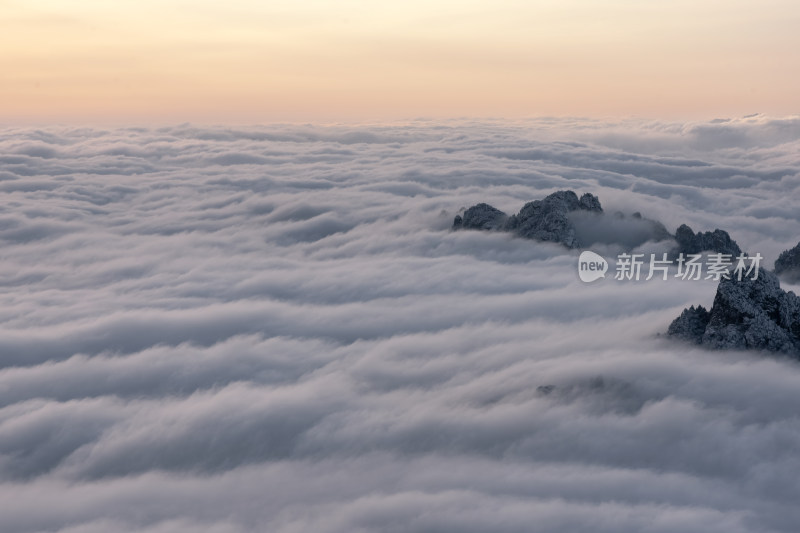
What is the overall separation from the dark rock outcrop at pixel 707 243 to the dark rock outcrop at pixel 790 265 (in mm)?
4362

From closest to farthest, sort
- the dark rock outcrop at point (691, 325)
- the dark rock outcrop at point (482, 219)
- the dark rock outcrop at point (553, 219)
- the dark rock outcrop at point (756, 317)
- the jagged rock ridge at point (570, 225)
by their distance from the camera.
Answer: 1. the dark rock outcrop at point (756, 317)
2. the dark rock outcrop at point (691, 325)
3. the jagged rock ridge at point (570, 225)
4. the dark rock outcrop at point (553, 219)
5. the dark rock outcrop at point (482, 219)

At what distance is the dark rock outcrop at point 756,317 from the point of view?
29203mm

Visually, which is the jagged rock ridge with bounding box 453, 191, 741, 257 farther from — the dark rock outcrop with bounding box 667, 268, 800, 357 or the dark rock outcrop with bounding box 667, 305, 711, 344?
the dark rock outcrop with bounding box 667, 268, 800, 357

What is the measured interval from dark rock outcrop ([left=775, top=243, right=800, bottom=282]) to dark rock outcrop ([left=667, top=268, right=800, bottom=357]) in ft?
105

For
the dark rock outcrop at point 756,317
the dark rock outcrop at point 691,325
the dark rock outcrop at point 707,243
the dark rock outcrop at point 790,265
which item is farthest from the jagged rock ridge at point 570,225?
the dark rock outcrop at point 756,317

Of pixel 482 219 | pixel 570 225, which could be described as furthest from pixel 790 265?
pixel 482 219

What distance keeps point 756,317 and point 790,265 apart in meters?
34.9

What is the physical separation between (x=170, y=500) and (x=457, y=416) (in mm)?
13155

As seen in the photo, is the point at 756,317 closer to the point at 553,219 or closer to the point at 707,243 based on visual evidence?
the point at 707,243

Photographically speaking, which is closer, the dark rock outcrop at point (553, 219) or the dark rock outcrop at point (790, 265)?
the dark rock outcrop at point (790, 265)

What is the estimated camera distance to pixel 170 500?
88.2 ft

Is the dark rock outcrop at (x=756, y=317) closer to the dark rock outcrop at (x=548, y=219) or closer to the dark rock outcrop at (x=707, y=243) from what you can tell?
the dark rock outcrop at (x=707, y=243)

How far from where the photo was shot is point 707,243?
64562 mm

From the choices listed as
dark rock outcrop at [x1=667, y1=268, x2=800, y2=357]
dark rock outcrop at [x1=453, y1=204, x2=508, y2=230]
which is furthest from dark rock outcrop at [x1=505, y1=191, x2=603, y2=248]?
dark rock outcrop at [x1=667, y1=268, x2=800, y2=357]
